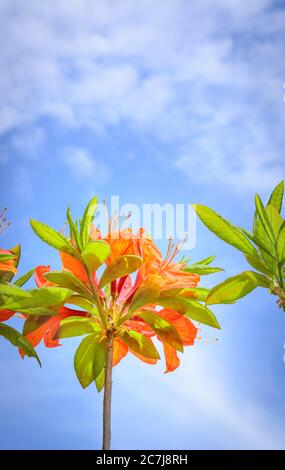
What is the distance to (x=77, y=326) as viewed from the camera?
2799 millimetres

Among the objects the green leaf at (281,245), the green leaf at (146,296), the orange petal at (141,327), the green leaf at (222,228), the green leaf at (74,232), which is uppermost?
the green leaf at (74,232)

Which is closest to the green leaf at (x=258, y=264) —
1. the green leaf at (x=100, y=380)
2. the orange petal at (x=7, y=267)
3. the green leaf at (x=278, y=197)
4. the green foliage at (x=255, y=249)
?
the green foliage at (x=255, y=249)

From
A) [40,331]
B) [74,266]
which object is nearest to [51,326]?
[40,331]

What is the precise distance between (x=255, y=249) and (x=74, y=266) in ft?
2.33

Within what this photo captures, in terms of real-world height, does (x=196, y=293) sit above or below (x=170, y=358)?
above

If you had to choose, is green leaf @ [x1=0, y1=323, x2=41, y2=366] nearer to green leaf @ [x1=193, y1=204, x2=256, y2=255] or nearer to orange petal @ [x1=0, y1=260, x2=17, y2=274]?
orange petal @ [x1=0, y1=260, x2=17, y2=274]

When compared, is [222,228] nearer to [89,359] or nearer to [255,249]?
[255,249]

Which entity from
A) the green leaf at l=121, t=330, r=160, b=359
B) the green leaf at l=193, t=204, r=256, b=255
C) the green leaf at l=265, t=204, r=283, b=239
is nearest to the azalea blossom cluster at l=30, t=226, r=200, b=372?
the green leaf at l=121, t=330, r=160, b=359

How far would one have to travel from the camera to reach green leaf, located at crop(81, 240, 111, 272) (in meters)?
2.56

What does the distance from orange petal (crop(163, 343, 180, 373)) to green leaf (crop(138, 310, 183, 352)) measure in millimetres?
152

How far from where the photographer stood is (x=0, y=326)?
2.72 m

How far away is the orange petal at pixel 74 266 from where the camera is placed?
2738 mm

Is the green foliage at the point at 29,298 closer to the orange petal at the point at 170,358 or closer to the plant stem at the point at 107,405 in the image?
the plant stem at the point at 107,405
